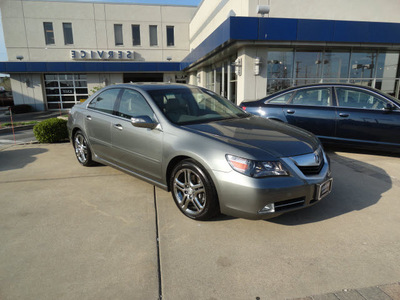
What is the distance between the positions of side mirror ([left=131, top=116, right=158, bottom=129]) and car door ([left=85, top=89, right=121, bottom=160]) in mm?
917

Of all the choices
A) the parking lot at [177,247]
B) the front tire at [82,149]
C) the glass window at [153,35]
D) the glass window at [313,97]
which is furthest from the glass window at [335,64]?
the glass window at [153,35]

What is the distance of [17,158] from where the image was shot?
6145 millimetres

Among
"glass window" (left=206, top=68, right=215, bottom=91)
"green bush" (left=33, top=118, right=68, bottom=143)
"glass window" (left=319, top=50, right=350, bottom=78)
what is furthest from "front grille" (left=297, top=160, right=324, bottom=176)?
"glass window" (left=206, top=68, right=215, bottom=91)

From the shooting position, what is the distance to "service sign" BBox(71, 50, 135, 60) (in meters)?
24.4

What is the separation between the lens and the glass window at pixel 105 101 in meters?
4.42

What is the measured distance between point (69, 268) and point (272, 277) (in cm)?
173

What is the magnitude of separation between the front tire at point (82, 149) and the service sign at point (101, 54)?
21491 mm

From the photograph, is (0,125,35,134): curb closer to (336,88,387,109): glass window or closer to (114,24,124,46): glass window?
(336,88,387,109): glass window

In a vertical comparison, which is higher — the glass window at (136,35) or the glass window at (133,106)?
the glass window at (136,35)

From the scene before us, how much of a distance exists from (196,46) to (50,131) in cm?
1728

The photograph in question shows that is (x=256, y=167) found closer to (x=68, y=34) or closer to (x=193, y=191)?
(x=193, y=191)

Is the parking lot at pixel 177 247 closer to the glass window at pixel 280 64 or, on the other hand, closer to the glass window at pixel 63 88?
the glass window at pixel 280 64

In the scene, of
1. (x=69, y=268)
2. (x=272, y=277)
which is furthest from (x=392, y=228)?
(x=69, y=268)

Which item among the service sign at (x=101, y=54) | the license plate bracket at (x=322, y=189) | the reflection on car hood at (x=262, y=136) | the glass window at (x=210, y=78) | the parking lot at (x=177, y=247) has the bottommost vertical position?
the parking lot at (x=177, y=247)
